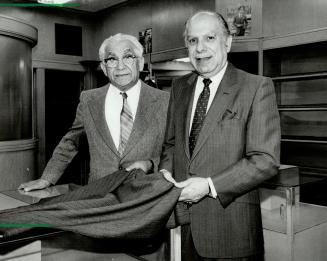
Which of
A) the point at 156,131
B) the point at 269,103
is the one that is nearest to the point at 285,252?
the point at 156,131

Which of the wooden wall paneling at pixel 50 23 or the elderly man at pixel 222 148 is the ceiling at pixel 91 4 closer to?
the wooden wall paneling at pixel 50 23

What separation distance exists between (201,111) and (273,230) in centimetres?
146

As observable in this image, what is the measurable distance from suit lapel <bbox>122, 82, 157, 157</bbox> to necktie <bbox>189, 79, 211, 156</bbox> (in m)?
0.46

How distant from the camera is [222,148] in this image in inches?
58.6

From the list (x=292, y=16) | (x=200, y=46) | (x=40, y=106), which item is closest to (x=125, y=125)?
(x=200, y=46)

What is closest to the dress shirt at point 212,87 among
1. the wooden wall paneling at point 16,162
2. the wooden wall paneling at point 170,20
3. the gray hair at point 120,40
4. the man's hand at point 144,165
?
the man's hand at point 144,165

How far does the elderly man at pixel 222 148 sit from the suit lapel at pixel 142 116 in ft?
1.19

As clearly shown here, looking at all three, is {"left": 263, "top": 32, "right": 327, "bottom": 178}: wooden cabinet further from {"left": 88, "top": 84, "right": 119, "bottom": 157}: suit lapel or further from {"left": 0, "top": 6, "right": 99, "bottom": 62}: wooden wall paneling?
{"left": 0, "top": 6, "right": 99, "bottom": 62}: wooden wall paneling

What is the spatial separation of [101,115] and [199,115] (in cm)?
69

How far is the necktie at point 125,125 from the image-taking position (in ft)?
6.56

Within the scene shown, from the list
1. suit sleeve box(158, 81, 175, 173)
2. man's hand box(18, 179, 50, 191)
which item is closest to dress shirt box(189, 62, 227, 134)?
suit sleeve box(158, 81, 175, 173)

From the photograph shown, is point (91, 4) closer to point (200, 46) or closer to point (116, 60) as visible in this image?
point (116, 60)

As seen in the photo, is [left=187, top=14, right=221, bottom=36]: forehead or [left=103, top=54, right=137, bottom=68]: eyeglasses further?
[left=103, top=54, right=137, bottom=68]: eyeglasses

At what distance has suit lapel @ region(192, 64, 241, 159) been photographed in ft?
4.91
